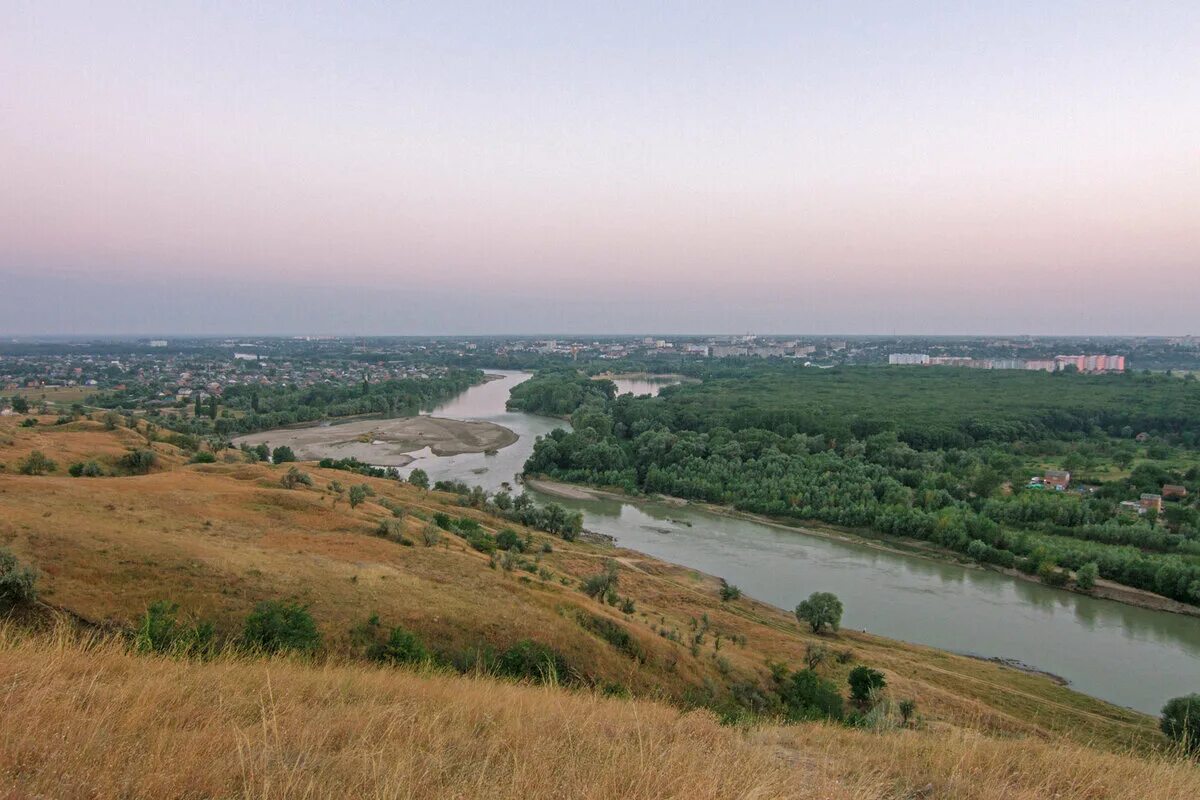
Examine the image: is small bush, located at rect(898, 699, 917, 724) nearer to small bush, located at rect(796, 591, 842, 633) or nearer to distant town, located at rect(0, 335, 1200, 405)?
small bush, located at rect(796, 591, 842, 633)

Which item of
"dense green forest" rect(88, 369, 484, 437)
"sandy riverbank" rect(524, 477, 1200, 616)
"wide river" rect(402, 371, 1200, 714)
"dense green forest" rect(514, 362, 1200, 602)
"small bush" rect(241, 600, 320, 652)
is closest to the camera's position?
"small bush" rect(241, 600, 320, 652)

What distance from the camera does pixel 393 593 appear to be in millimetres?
10586

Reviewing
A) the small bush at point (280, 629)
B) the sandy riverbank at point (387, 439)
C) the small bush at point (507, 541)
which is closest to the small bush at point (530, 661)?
the small bush at point (280, 629)

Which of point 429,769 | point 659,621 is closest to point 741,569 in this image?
point 659,621

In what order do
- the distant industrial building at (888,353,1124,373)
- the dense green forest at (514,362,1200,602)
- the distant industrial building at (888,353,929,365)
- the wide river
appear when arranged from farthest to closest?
the distant industrial building at (888,353,929,365)
the distant industrial building at (888,353,1124,373)
the dense green forest at (514,362,1200,602)
the wide river

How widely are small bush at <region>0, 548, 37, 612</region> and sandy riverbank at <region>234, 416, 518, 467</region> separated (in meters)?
30.7

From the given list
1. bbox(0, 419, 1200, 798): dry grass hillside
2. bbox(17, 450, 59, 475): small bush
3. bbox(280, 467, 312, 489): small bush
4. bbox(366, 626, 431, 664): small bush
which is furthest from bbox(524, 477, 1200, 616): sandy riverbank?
bbox(366, 626, 431, 664): small bush

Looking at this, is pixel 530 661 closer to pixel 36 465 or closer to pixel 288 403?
pixel 36 465

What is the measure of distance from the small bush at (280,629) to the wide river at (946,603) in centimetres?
1529

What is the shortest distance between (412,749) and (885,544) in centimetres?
2614

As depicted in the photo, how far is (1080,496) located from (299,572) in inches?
1256

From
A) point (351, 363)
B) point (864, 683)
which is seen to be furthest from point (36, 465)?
point (351, 363)

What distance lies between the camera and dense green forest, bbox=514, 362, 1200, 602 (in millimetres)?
24016

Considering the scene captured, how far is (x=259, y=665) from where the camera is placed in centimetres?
490
